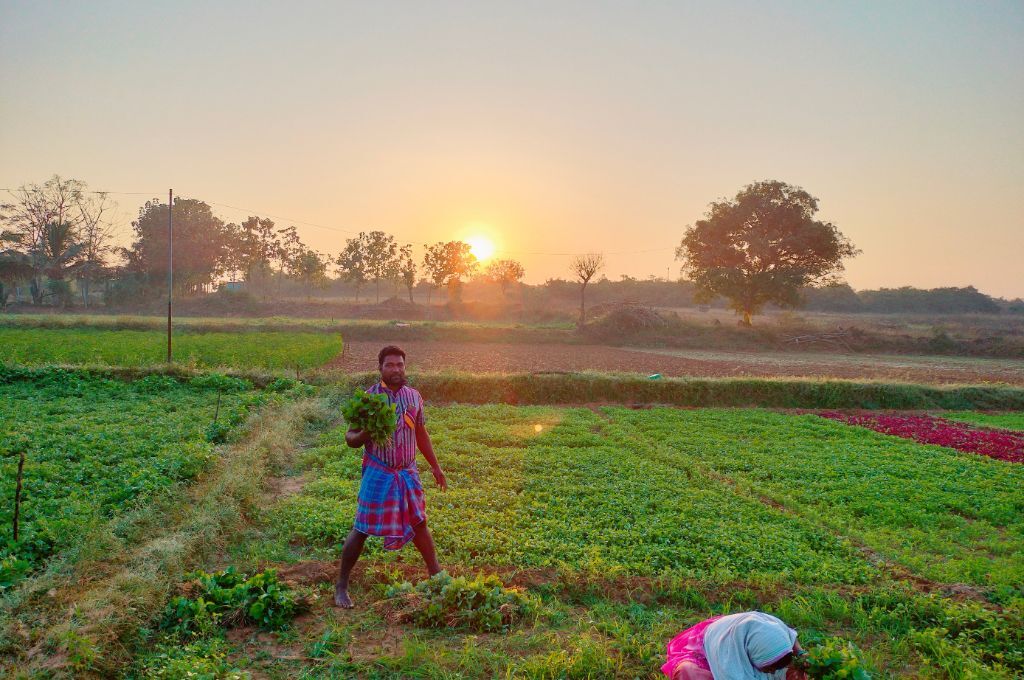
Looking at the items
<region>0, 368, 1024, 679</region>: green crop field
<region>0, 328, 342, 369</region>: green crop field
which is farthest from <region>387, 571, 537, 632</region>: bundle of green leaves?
<region>0, 328, 342, 369</region>: green crop field

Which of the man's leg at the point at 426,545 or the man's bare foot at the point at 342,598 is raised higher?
the man's leg at the point at 426,545

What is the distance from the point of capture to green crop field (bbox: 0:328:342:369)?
20.1 metres

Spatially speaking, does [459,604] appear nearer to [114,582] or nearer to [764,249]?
[114,582]

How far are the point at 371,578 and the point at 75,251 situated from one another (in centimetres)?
6551

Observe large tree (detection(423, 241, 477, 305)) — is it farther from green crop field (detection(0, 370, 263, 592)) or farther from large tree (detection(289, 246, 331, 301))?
green crop field (detection(0, 370, 263, 592))

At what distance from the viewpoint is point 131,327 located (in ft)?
114

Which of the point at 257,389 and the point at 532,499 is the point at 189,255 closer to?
the point at 257,389

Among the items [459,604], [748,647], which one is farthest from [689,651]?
[459,604]

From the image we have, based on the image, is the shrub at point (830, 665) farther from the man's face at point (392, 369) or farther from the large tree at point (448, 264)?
the large tree at point (448, 264)

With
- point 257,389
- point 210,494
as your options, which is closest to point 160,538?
point 210,494

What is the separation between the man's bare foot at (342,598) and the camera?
558 centimetres

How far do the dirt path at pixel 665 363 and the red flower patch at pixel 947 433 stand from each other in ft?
21.8

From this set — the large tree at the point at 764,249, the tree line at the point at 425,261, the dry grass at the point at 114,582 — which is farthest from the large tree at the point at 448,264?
the dry grass at the point at 114,582

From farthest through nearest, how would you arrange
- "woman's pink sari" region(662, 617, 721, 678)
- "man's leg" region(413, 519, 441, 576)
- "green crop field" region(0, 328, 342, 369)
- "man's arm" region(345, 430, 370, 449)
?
"green crop field" region(0, 328, 342, 369) → "man's leg" region(413, 519, 441, 576) → "man's arm" region(345, 430, 370, 449) → "woman's pink sari" region(662, 617, 721, 678)
